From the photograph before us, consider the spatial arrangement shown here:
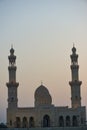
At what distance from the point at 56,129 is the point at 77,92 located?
4.69m

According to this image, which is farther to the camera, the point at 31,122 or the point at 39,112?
the point at 31,122

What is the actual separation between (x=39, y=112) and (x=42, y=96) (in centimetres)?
107

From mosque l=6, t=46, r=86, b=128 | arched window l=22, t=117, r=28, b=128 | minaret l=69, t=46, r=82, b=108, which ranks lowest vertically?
arched window l=22, t=117, r=28, b=128

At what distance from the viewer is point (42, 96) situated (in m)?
28.2

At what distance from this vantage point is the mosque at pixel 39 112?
2778 cm

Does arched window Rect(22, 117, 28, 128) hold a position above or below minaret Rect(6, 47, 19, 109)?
below

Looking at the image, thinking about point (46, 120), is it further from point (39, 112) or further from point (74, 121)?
point (74, 121)

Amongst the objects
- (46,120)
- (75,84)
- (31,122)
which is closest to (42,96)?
(46,120)

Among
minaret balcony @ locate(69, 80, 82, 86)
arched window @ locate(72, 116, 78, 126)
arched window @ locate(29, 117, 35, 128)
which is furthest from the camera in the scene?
minaret balcony @ locate(69, 80, 82, 86)

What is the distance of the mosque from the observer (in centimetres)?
2778

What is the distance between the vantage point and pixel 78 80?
28.8 meters

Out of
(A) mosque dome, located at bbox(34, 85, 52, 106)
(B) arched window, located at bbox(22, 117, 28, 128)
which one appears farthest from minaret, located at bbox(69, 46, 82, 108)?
(B) arched window, located at bbox(22, 117, 28, 128)

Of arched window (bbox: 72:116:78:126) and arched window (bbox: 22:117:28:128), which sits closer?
arched window (bbox: 22:117:28:128)

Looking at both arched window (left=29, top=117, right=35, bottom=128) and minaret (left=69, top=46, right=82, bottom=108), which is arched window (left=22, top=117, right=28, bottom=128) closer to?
arched window (left=29, top=117, right=35, bottom=128)
